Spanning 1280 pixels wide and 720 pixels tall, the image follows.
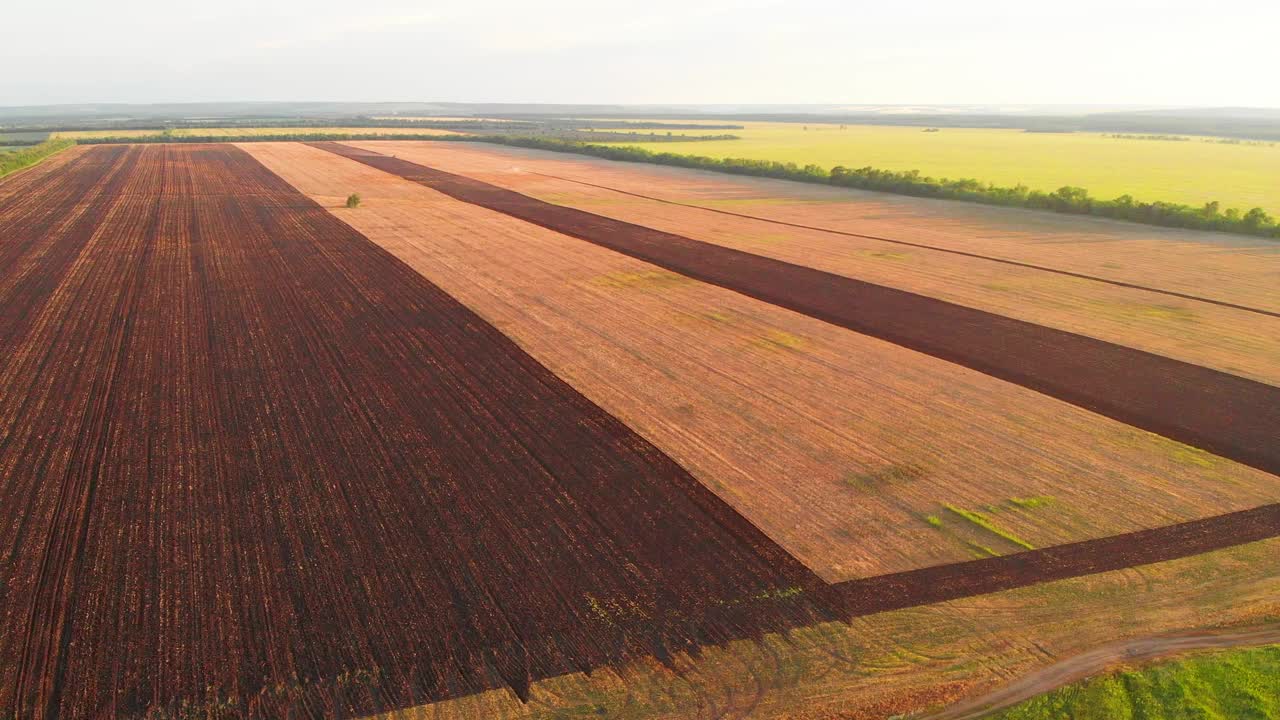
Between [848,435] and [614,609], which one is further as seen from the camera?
[848,435]

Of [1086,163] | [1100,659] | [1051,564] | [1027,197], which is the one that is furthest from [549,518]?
[1086,163]

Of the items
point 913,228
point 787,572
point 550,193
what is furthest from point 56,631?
point 550,193

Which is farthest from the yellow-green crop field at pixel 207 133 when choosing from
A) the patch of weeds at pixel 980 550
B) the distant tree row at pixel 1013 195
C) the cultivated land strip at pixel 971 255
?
the patch of weeds at pixel 980 550

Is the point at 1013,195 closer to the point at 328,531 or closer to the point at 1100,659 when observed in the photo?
the point at 1100,659

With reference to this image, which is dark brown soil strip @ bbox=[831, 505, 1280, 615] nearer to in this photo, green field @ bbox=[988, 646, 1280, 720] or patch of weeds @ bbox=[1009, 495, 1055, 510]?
patch of weeds @ bbox=[1009, 495, 1055, 510]

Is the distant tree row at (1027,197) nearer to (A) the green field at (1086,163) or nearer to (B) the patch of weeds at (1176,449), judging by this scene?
(A) the green field at (1086,163)
